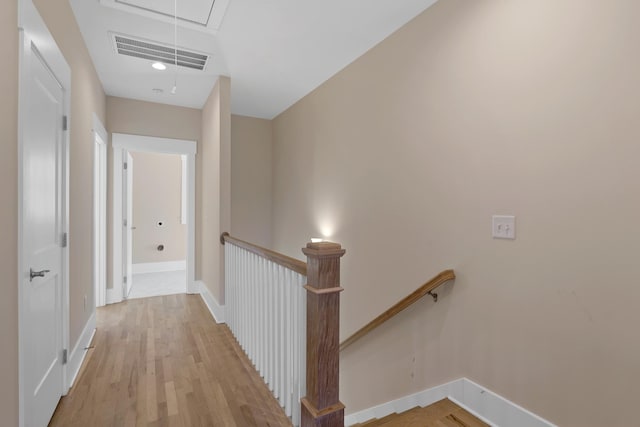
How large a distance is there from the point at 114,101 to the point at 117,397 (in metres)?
3.50

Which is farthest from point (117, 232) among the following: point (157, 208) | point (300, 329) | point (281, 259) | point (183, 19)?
point (300, 329)

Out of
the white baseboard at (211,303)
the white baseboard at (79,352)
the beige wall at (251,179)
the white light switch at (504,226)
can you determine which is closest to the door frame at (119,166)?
the beige wall at (251,179)

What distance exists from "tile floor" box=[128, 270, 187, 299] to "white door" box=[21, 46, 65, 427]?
265cm

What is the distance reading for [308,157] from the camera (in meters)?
3.97

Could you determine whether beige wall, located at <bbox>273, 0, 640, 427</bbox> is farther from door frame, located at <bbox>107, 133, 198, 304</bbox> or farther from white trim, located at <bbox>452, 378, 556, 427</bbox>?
door frame, located at <bbox>107, 133, 198, 304</bbox>

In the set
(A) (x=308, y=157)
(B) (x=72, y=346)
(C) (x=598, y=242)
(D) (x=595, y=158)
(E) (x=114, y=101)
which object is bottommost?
(B) (x=72, y=346)

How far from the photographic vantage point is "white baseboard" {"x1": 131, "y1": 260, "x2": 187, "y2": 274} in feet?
19.8

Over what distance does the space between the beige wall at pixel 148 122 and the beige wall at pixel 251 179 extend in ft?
1.76

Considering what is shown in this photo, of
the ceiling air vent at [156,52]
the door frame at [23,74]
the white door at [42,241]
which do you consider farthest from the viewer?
the ceiling air vent at [156,52]

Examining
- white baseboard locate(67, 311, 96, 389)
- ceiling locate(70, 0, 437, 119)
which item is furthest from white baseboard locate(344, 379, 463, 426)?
ceiling locate(70, 0, 437, 119)

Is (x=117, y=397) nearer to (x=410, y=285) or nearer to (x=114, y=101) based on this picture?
(x=410, y=285)

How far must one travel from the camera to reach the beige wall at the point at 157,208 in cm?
604

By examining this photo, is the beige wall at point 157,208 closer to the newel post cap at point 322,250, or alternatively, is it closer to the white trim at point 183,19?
the white trim at point 183,19

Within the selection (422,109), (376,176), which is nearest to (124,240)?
(376,176)
